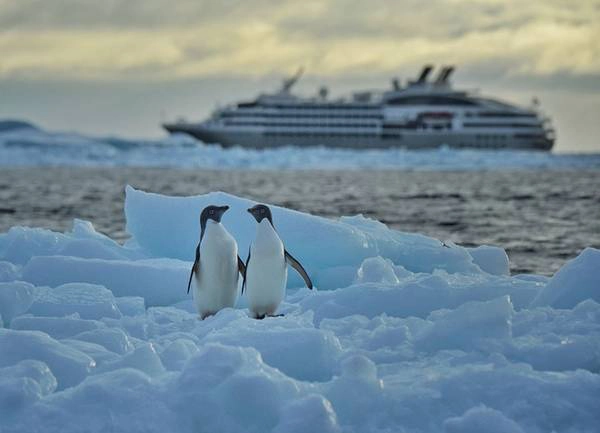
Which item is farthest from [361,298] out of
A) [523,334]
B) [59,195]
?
[59,195]

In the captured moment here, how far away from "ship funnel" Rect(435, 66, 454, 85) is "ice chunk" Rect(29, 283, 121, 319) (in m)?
93.8

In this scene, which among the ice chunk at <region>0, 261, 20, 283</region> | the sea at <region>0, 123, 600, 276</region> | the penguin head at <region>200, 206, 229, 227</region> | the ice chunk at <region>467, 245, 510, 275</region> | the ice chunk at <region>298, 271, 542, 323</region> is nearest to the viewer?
the ice chunk at <region>298, 271, 542, 323</region>

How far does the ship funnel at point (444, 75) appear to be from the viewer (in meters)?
99.6

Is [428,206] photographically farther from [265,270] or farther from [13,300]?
[13,300]

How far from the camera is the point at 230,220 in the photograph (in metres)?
9.50

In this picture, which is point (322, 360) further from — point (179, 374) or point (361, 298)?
point (361, 298)

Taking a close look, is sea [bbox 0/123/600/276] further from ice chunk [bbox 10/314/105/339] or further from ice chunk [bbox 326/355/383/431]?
ice chunk [bbox 326/355/383/431]

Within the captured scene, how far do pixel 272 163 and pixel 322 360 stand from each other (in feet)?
216

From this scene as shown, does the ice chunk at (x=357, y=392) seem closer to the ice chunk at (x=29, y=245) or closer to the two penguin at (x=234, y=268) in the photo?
the two penguin at (x=234, y=268)

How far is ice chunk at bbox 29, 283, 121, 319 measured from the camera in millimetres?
6980

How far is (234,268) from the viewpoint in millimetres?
7684

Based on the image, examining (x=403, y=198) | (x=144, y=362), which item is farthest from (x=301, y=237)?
(x=403, y=198)

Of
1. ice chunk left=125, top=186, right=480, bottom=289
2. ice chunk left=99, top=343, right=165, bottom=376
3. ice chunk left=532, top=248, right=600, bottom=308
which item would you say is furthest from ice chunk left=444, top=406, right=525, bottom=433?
ice chunk left=125, top=186, right=480, bottom=289

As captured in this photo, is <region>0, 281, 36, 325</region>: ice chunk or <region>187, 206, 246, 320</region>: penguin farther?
<region>187, 206, 246, 320</region>: penguin
